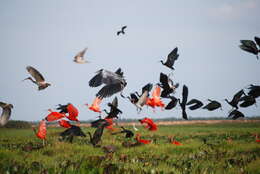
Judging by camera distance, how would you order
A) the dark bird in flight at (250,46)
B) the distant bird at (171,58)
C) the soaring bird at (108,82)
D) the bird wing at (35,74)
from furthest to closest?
1. the distant bird at (171,58)
2. the bird wing at (35,74)
3. the dark bird in flight at (250,46)
4. the soaring bird at (108,82)

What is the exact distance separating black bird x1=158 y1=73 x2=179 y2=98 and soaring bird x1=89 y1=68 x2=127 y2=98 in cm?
47

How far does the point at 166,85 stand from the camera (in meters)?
3.23

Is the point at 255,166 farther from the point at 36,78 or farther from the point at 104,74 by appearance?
the point at 36,78

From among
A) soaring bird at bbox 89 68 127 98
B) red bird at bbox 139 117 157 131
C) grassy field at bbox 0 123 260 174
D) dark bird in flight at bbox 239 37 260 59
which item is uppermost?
dark bird in flight at bbox 239 37 260 59

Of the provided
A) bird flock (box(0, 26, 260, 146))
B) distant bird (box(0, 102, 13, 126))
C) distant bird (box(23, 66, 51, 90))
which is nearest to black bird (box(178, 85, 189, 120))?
bird flock (box(0, 26, 260, 146))

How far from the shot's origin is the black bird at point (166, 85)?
10.4 feet

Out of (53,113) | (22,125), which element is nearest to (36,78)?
(53,113)

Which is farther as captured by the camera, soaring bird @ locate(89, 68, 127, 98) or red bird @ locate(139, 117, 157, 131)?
red bird @ locate(139, 117, 157, 131)

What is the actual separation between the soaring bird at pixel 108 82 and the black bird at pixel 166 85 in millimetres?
468

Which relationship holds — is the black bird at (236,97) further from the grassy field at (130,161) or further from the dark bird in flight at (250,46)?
the grassy field at (130,161)

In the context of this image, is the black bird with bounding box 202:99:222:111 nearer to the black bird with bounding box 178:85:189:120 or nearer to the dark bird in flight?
the black bird with bounding box 178:85:189:120

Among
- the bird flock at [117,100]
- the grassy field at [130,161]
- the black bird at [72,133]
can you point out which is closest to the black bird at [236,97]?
the bird flock at [117,100]

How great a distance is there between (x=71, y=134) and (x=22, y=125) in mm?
26509

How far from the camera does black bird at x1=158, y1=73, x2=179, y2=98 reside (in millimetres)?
3157
